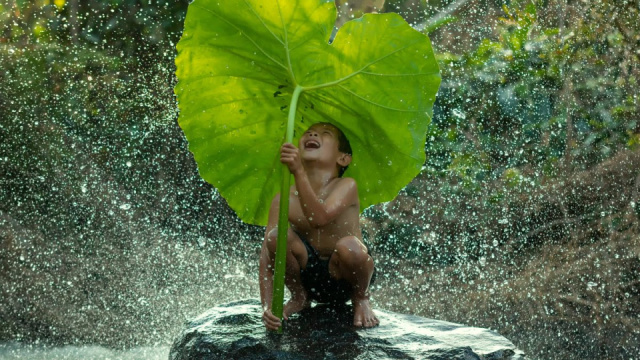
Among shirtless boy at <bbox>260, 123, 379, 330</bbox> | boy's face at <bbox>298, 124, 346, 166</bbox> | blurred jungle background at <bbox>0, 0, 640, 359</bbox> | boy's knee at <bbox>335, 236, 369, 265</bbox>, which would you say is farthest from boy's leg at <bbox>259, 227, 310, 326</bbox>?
blurred jungle background at <bbox>0, 0, 640, 359</bbox>

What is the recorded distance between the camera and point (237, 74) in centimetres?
204

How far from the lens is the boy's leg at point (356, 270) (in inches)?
77.5

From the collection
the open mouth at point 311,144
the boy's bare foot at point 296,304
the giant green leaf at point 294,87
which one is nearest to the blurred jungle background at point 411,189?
the boy's bare foot at point 296,304

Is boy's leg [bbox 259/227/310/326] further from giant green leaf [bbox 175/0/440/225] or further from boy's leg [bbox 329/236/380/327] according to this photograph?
giant green leaf [bbox 175/0/440/225]

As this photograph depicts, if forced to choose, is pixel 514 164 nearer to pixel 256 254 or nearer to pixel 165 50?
pixel 256 254

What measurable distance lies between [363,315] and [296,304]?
0.24m

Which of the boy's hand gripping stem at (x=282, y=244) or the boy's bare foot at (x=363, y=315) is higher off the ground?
Answer: the boy's hand gripping stem at (x=282, y=244)

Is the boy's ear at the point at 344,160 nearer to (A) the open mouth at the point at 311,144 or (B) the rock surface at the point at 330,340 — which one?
(A) the open mouth at the point at 311,144

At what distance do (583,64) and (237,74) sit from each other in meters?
3.88

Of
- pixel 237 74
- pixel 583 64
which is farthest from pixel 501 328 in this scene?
pixel 237 74

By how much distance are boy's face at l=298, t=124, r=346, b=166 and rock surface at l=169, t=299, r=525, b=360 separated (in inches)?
18.7

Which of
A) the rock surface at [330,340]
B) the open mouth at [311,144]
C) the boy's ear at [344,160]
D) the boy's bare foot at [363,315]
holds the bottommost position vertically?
the rock surface at [330,340]

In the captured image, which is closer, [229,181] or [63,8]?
[229,181]

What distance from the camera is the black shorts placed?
6.72ft
